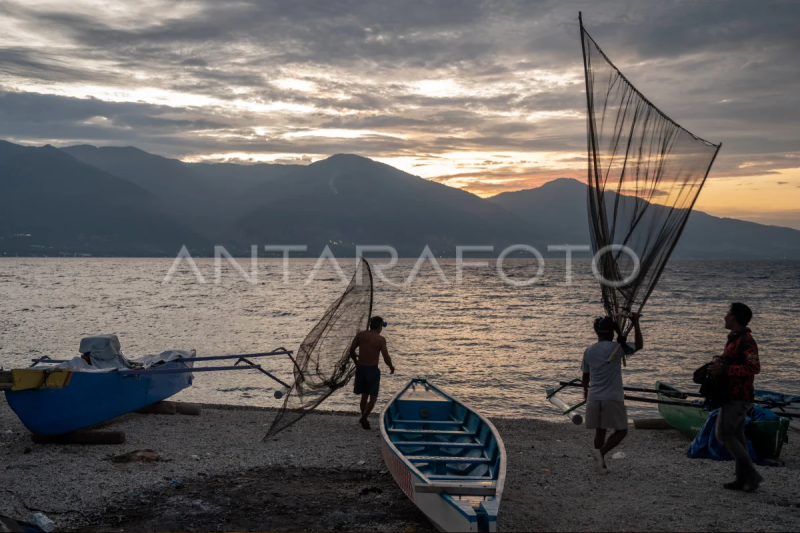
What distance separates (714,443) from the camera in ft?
34.2

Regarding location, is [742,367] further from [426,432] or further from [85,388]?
[85,388]

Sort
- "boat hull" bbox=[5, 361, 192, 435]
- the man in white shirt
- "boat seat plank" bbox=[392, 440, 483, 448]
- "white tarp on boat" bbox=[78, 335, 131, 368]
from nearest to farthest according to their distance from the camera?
the man in white shirt, "boat seat plank" bbox=[392, 440, 483, 448], "boat hull" bbox=[5, 361, 192, 435], "white tarp on boat" bbox=[78, 335, 131, 368]

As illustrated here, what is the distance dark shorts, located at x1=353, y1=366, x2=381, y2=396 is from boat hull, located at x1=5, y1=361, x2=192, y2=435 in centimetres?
423

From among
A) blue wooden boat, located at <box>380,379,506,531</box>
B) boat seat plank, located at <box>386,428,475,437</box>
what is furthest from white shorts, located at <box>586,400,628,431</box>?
boat seat plank, located at <box>386,428,475,437</box>

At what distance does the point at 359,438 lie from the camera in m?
→ 11.8

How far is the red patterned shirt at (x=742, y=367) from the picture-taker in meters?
7.91

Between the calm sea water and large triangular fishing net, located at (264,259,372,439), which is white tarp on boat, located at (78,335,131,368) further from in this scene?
the calm sea water

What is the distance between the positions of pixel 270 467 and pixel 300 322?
112 ft

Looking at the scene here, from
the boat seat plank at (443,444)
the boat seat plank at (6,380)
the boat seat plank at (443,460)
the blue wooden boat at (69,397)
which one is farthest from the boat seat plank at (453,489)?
the boat seat plank at (6,380)

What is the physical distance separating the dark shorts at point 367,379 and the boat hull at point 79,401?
423cm

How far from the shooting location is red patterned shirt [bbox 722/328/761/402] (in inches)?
312

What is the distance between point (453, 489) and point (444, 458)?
64.7 inches

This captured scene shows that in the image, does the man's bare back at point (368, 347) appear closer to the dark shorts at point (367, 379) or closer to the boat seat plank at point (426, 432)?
the dark shorts at point (367, 379)

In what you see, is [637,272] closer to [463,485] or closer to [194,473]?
[463,485]
